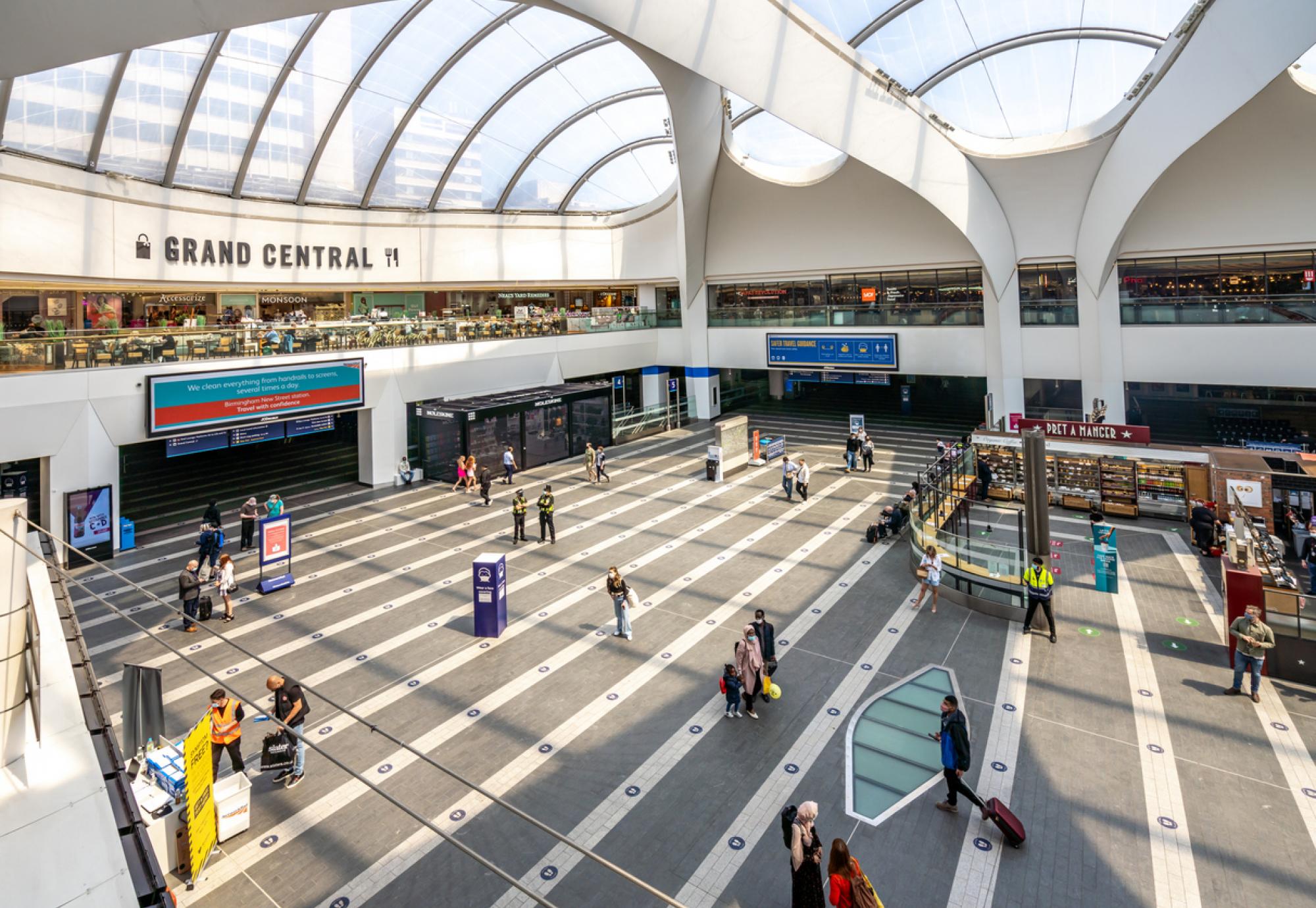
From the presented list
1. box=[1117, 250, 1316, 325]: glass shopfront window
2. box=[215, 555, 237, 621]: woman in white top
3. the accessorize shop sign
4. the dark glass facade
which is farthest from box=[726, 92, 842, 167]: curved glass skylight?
box=[215, 555, 237, 621]: woman in white top

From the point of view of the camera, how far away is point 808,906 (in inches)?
219

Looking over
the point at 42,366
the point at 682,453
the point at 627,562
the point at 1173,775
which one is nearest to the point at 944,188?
the point at 682,453

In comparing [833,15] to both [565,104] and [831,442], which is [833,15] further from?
[831,442]

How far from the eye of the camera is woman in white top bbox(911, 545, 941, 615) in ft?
39.7

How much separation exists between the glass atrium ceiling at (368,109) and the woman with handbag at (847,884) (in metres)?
22.1

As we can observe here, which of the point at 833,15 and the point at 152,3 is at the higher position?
the point at 833,15

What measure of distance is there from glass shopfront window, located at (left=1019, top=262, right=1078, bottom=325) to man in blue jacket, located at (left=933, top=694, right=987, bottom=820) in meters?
22.9

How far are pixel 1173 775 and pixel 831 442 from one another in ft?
67.2

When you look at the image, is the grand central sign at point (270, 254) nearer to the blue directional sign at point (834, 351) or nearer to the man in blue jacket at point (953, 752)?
the blue directional sign at point (834, 351)

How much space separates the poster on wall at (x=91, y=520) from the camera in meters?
15.3

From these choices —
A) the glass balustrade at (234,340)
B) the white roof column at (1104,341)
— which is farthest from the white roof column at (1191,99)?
the glass balustrade at (234,340)

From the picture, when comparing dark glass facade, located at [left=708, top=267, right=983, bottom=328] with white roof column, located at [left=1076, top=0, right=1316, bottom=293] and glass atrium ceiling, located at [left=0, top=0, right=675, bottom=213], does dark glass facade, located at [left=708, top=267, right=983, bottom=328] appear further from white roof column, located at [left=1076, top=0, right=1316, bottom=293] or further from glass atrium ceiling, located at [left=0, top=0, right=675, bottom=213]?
glass atrium ceiling, located at [left=0, top=0, right=675, bottom=213]

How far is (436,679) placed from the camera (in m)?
10.2

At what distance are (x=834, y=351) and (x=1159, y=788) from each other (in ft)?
79.3
